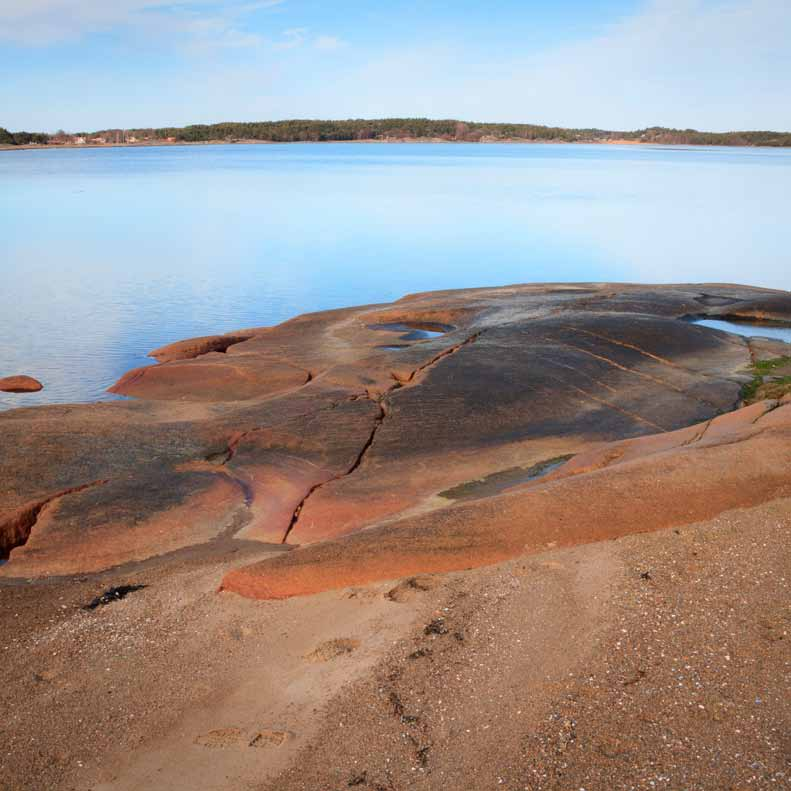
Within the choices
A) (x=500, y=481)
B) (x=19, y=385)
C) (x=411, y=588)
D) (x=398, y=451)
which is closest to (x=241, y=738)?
(x=411, y=588)

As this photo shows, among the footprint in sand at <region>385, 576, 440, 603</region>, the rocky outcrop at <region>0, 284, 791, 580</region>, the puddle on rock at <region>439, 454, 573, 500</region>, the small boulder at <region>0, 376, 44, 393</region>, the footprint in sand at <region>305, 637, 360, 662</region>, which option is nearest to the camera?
the footprint in sand at <region>305, 637, 360, 662</region>

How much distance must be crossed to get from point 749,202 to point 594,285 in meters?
41.1

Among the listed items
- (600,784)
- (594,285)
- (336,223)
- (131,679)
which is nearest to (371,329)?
(594,285)

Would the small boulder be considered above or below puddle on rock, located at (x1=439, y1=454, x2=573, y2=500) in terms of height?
below

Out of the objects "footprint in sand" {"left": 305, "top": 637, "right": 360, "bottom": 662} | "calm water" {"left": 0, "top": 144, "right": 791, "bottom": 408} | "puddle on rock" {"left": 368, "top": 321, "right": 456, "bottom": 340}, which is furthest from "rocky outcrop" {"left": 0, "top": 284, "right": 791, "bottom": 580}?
"calm water" {"left": 0, "top": 144, "right": 791, "bottom": 408}

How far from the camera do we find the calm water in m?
25.0

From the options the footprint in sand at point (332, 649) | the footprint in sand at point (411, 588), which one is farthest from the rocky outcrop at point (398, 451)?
the footprint in sand at point (332, 649)

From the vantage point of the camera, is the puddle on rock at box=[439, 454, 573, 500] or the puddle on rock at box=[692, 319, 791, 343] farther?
the puddle on rock at box=[692, 319, 791, 343]

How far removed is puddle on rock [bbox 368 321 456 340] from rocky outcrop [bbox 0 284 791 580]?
26.5 inches

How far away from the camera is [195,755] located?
5.58 m

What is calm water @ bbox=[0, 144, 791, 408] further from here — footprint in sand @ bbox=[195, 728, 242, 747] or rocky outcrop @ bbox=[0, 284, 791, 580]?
footprint in sand @ bbox=[195, 728, 242, 747]

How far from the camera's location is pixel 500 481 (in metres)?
10.4

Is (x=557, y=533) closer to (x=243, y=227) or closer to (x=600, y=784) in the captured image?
(x=600, y=784)

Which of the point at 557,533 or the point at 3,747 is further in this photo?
the point at 557,533
